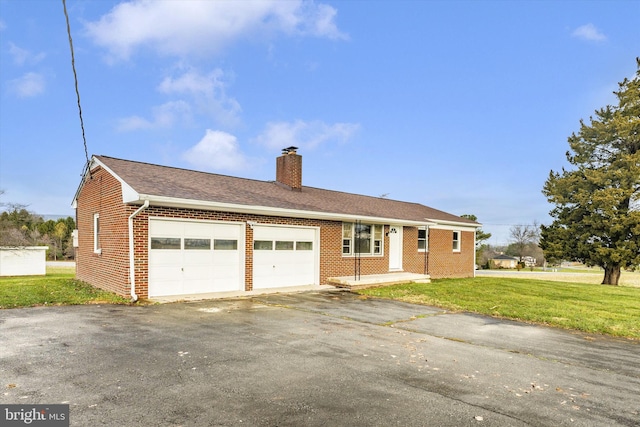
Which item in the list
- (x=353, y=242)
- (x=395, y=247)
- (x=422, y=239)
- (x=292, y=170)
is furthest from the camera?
(x=422, y=239)

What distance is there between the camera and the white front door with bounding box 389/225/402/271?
60.6 feet

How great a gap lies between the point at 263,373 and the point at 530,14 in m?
16.8

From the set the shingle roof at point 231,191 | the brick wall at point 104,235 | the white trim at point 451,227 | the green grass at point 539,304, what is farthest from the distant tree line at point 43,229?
the green grass at point 539,304

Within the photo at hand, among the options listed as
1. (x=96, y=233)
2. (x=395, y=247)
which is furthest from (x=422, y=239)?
(x=96, y=233)

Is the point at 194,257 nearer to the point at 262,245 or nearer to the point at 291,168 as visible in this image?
the point at 262,245

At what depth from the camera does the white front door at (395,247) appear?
18.5 metres

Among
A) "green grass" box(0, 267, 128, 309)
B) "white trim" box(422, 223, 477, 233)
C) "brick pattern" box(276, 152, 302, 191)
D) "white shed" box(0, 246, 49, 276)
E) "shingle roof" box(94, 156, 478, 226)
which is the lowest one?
"white shed" box(0, 246, 49, 276)

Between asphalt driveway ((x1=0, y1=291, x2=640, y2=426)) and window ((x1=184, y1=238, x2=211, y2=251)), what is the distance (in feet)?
9.73

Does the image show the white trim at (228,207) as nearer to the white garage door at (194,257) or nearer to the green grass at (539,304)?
the white garage door at (194,257)

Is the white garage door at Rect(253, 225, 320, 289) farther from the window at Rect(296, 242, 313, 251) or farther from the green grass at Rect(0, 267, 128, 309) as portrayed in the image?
the green grass at Rect(0, 267, 128, 309)

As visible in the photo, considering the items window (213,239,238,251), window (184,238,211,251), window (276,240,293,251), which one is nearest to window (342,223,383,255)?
window (276,240,293,251)

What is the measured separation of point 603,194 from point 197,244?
24570mm

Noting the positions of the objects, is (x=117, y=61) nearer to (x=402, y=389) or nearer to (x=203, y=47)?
(x=203, y=47)

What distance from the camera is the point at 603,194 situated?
23.2 m
